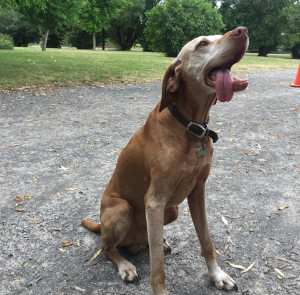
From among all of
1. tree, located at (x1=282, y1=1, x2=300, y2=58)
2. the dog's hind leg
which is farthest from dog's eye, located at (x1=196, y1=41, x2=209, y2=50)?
tree, located at (x1=282, y1=1, x2=300, y2=58)

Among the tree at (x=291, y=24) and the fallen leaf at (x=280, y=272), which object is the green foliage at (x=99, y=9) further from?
the tree at (x=291, y=24)

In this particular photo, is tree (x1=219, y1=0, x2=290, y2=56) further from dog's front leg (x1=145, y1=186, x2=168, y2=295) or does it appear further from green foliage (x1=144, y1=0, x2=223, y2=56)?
dog's front leg (x1=145, y1=186, x2=168, y2=295)

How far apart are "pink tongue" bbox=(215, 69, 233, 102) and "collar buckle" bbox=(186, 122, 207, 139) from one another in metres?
0.29

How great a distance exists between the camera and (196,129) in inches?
84.9

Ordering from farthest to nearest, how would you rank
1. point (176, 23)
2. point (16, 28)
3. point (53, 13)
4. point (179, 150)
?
point (16, 28) → point (176, 23) → point (53, 13) → point (179, 150)

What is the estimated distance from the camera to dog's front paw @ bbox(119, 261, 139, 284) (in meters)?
2.47

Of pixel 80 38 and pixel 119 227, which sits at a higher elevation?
pixel 80 38

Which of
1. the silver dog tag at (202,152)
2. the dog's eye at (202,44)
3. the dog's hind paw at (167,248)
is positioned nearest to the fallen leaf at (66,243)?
the dog's hind paw at (167,248)

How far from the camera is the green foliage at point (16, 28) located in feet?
159

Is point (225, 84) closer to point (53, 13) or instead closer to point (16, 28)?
point (53, 13)

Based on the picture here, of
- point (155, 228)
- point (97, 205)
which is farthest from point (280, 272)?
point (97, 205)

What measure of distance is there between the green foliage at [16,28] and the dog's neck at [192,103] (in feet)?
172

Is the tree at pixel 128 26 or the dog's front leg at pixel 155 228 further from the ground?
the tree at pixel 128 26

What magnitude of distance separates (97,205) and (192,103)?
1965 millimetres
